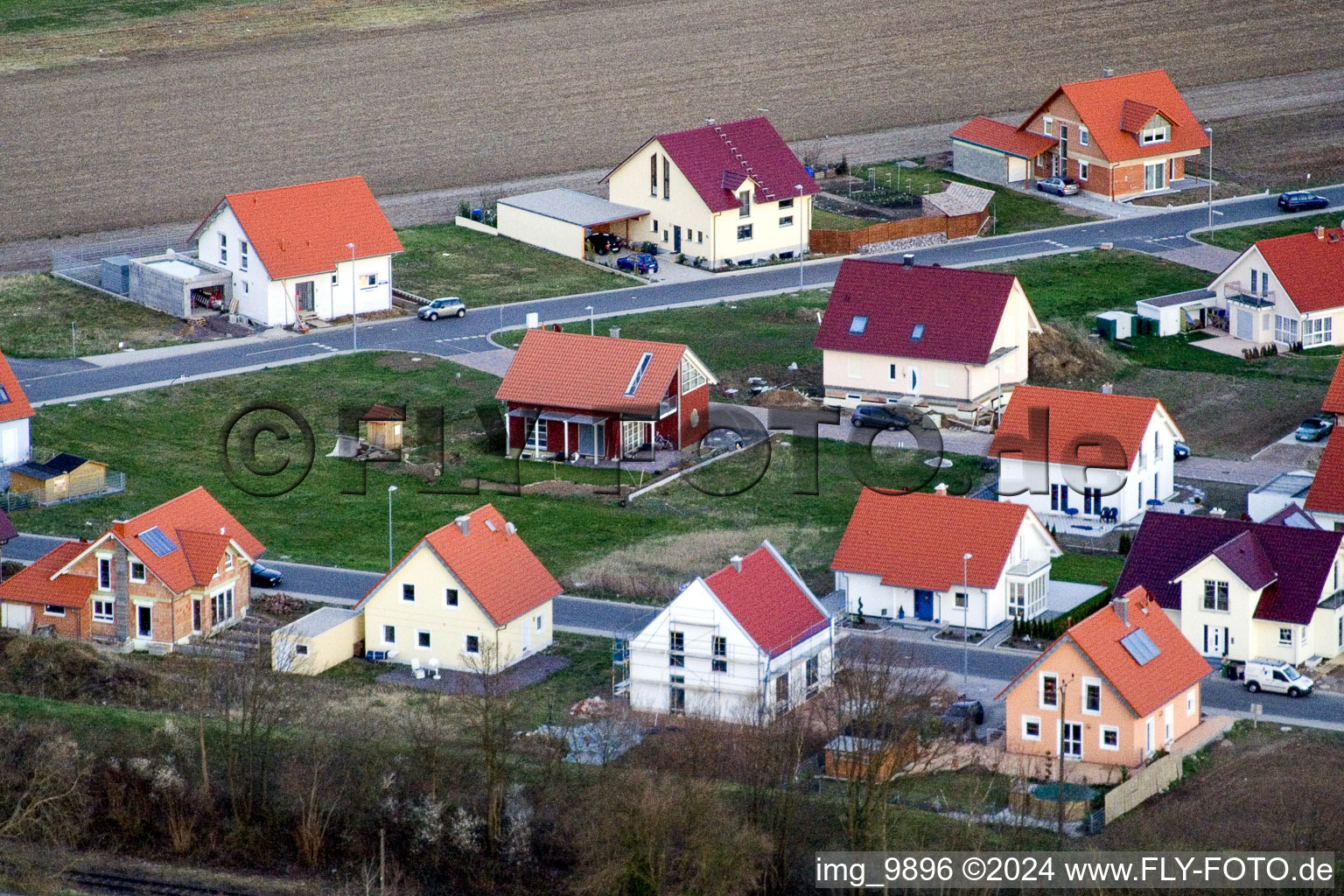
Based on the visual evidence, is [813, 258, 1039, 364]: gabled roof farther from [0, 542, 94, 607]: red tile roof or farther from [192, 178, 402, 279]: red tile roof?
[0, 542, 94, 607]: red tile roof

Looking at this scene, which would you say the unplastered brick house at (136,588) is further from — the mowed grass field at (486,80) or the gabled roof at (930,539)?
the mowed grass field at (486,80)

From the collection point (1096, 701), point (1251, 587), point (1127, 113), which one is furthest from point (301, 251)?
Answer: point (1096, 701)

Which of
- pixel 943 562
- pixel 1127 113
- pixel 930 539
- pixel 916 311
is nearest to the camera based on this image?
pixel 943 562

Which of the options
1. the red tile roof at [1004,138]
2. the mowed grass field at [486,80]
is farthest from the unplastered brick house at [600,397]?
the red tile roof at [1004,138]

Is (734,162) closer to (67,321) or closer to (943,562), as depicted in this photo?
(67,321)

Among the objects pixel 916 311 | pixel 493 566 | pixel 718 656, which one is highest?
pixel 916 311

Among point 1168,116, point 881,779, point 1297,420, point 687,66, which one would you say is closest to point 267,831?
point 881,779

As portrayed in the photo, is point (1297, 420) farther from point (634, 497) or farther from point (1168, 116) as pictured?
point (1168, 116)
